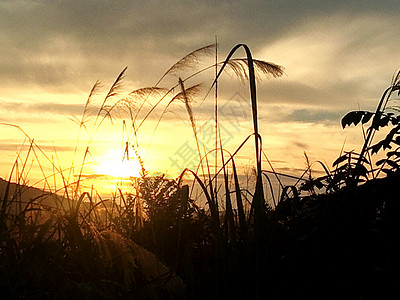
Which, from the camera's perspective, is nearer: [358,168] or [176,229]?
[358,168]

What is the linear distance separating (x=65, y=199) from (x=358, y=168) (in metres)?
2.09

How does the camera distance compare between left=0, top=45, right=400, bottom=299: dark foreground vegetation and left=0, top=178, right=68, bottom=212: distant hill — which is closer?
left=0, top=45, right=400, bottom=299: dark foreground vegetation

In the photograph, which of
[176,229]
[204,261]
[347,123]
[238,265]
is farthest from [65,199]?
[347,123]

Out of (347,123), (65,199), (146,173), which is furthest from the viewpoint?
(146,173)

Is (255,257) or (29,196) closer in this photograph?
(255,257)

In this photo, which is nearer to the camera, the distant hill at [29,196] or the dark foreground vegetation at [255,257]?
the dark foreground vegetation at [255,257]

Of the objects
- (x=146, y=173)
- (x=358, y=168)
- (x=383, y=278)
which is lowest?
(x=383, y=278)

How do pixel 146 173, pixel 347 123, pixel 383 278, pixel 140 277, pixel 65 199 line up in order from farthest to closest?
pixel 146 173, pixel 65 199, pixel 347 123, pixel 140 277, pixel 383 278

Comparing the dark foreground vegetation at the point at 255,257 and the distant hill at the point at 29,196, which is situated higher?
the distant hill at the point at 29,196

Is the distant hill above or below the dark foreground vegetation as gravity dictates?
above

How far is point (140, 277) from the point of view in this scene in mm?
3119

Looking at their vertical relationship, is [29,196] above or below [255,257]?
above

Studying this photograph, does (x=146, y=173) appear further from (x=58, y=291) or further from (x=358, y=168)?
(x=358, y=168)

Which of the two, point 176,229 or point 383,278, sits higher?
point 176,229
